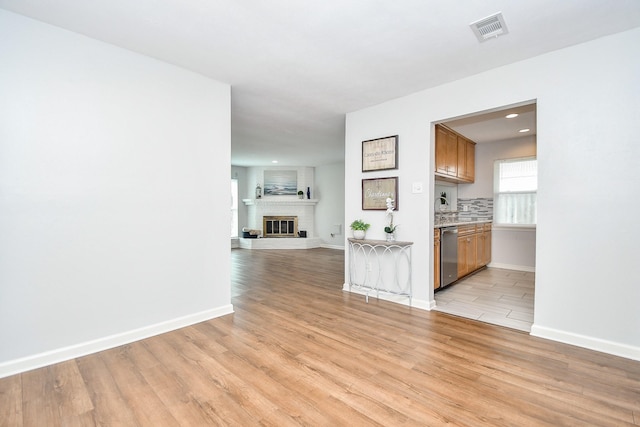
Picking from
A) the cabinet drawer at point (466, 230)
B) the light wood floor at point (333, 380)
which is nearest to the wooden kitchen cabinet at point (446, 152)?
the cabinet drawer at point (466, 230)

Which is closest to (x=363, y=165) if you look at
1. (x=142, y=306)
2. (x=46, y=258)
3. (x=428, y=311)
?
(x=428, y=311)

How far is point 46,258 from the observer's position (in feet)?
7.24

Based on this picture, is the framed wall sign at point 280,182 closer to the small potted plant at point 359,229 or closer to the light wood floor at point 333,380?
the small potted plant at point 359,229

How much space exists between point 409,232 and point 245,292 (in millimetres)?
2373

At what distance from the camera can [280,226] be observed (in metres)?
9.27

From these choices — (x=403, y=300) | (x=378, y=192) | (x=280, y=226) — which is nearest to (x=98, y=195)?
(x=378, y=192)

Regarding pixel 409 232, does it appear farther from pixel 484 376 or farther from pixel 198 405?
pixel 198 405

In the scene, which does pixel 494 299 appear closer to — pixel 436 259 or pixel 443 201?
pixel 436 259

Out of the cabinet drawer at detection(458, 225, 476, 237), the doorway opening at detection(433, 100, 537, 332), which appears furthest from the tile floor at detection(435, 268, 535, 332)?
the cabinet drawer at detection(458, 225, 476, 237)

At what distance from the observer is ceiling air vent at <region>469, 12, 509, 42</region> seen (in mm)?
2119

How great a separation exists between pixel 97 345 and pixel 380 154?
3.53 metres

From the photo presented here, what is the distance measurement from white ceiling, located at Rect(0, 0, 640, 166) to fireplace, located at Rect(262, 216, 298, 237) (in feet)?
19.7

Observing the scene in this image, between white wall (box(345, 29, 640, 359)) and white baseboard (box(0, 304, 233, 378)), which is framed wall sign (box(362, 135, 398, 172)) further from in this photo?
white baseboard (box(0, 304, 233, 378))

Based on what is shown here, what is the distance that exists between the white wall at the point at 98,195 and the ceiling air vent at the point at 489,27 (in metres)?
2.50
